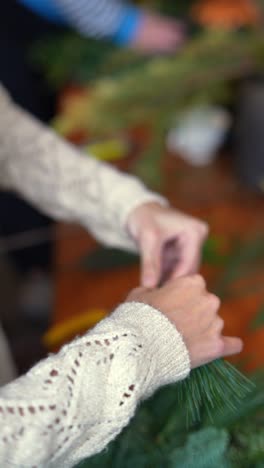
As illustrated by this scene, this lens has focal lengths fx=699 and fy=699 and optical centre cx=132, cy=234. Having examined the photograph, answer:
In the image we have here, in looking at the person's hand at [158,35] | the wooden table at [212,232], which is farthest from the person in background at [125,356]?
the person's hand at [158,35]

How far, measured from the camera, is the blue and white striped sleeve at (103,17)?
46.6 inches

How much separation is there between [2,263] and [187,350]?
1.03 meters

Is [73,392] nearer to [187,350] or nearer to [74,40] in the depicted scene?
[187,350]

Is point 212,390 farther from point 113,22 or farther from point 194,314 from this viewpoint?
point 113,22

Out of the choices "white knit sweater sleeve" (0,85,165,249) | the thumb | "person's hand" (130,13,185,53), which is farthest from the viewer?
"person's hand" (130,13,185,53)

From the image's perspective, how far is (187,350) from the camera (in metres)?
0.54

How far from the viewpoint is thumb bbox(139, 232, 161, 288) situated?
64cm

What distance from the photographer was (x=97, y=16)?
1191mm

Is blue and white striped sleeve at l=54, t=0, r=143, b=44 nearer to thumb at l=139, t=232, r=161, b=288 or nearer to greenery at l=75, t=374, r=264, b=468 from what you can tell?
thumb at l=139, t=232, r=161, b=288

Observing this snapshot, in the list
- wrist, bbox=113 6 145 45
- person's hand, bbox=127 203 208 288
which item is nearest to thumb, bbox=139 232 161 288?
person's hand, bbox=127 203 208 288

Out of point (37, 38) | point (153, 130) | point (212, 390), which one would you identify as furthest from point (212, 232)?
point (37, 38)

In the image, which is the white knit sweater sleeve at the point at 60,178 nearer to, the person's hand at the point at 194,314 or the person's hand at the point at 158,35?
the person's hand at the point at 194,314

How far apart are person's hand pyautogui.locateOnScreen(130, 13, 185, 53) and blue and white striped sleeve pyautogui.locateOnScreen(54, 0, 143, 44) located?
0.02m

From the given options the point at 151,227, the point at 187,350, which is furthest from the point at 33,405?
the point at 151,227
